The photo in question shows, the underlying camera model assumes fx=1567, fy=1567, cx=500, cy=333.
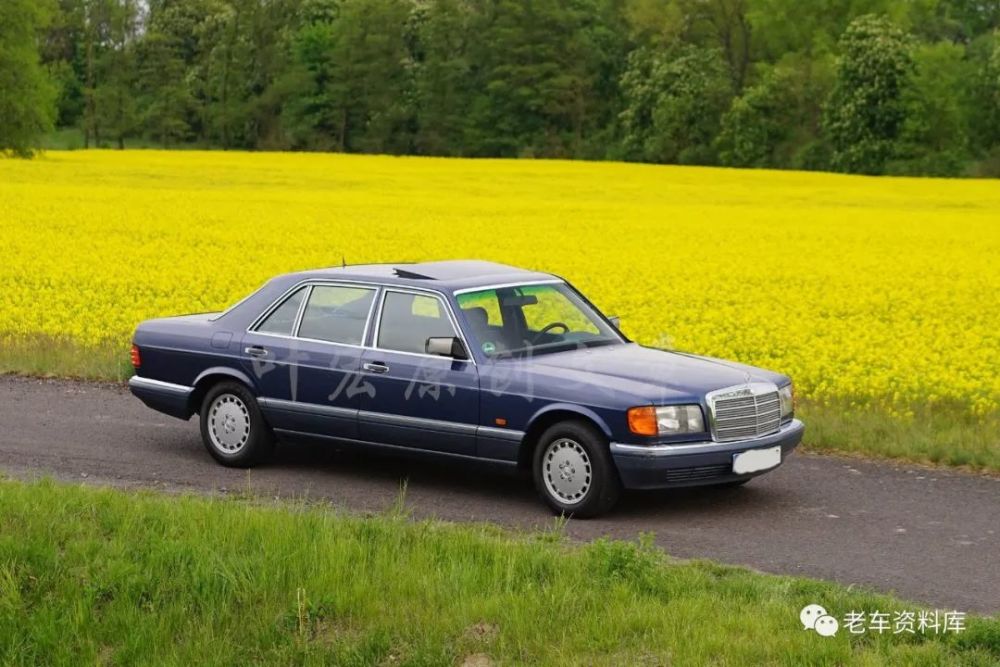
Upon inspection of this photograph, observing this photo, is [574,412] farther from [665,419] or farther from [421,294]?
[421,294]

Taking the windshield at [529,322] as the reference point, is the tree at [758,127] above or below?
above

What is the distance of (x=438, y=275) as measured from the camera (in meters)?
10.5

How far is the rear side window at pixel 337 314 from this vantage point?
10352mm

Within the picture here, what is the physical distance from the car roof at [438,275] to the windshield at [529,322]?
105 mm

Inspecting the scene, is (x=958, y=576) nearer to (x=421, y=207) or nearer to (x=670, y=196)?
(x=421, y=207)

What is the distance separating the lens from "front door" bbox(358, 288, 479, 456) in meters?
9.65

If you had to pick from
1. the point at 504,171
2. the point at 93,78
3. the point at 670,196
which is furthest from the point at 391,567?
the point at 93,78

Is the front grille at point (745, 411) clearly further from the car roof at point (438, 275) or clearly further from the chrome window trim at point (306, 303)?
the chrome window trim at point (306, 303)

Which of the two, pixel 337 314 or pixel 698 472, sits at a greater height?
pixel 337 314

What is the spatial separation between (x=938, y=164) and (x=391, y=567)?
236 ft

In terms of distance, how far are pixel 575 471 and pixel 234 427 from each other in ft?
8.98

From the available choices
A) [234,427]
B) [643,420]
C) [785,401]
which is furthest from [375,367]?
[785,401]

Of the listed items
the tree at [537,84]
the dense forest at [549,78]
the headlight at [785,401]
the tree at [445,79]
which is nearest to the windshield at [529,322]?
the headlight at [785,401]

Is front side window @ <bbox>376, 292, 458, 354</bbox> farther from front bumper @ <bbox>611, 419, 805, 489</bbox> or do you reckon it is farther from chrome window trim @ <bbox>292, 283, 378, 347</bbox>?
front bumper @ <bbox>611, 419, 805, 489</bbox>
